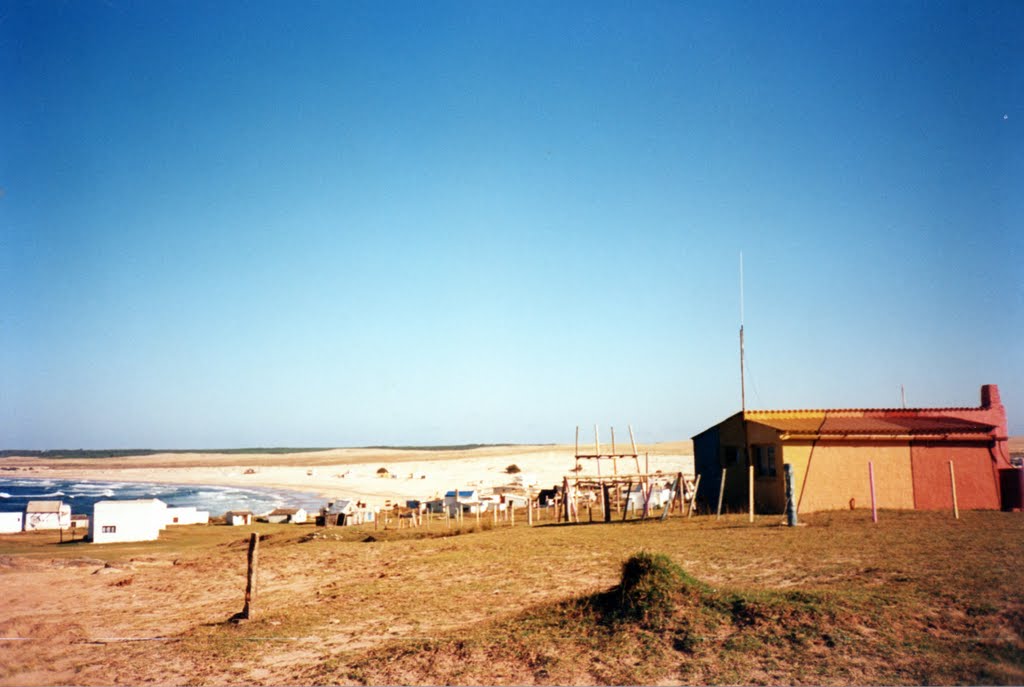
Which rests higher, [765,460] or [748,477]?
[765,460]

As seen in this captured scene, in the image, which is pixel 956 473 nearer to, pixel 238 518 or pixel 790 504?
pixel 790 504

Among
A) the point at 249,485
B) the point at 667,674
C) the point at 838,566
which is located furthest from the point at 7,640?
the point at 249,485

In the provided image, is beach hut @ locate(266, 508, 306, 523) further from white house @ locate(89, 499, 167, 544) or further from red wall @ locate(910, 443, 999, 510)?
red wall @ locate(910, 443, 999, 510)

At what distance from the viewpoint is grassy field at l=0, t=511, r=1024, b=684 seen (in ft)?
33.1

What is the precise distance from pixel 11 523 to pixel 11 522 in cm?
7

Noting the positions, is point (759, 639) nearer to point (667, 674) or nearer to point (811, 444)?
point (667, 674)

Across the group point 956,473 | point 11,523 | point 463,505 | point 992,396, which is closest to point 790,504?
point 956,473

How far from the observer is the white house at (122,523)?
42.2 m

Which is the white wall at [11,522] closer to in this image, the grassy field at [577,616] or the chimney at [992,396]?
the grassy field at [577,616]

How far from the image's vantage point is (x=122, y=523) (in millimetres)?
42344

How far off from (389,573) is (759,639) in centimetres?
1293

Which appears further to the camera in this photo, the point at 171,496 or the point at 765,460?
the point at 171,496

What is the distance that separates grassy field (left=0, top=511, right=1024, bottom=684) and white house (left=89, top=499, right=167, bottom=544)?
19.4 m

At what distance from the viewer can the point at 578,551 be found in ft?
70.9
